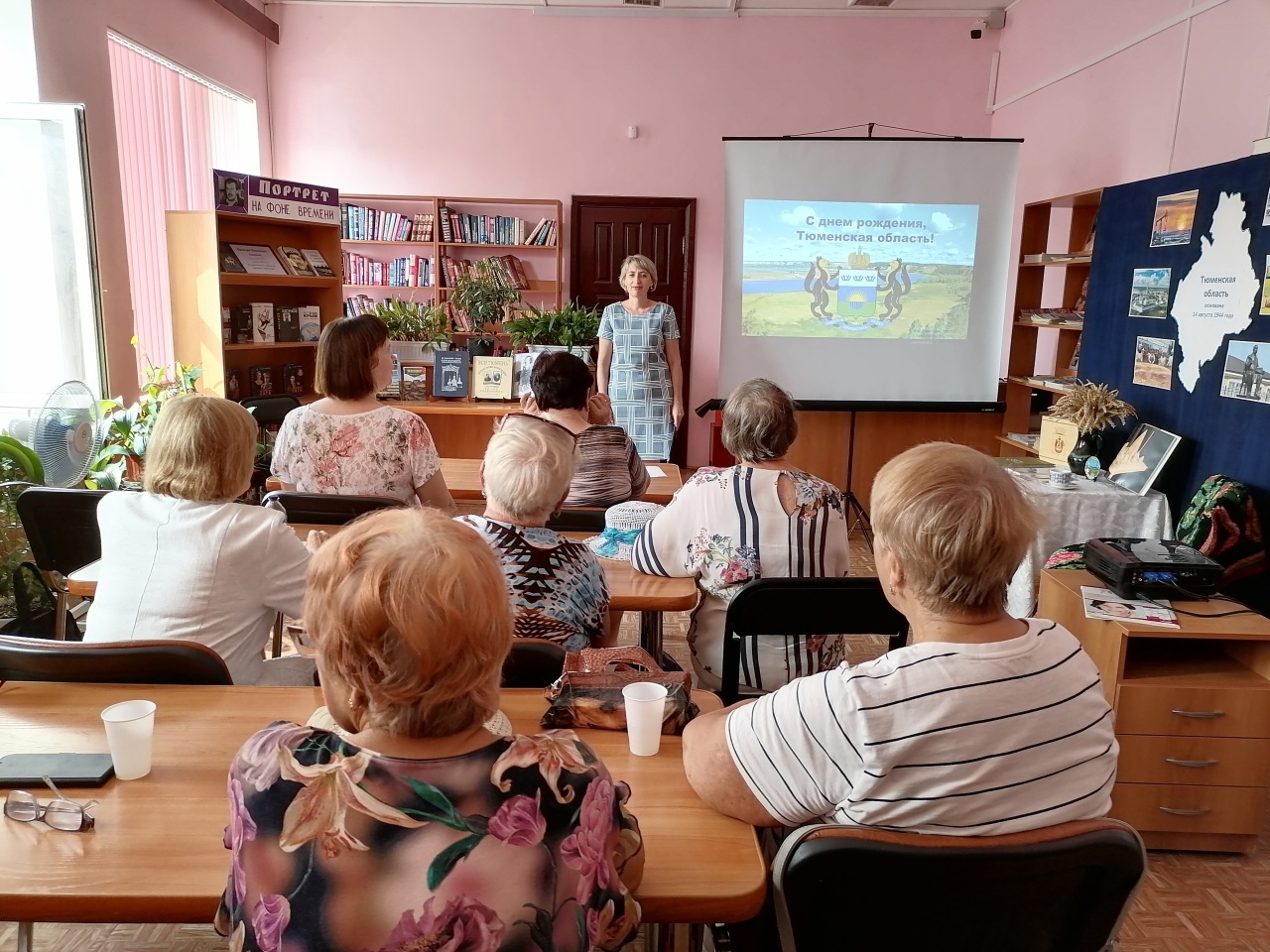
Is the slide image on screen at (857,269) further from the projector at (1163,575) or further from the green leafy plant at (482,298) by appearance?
the projector at (1163,575)

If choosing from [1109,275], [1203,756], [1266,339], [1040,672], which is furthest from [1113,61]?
[1040,672]

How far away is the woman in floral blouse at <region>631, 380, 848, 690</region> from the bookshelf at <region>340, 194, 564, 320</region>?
5066mm

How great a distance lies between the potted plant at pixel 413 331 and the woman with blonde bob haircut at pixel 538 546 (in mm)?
3822

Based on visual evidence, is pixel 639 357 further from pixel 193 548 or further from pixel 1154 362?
pixel 193 548

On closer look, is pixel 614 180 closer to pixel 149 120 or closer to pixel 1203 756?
pixel 149 120

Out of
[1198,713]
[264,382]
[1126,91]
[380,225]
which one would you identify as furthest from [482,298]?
[1198,713]

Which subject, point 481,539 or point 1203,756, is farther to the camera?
point 1203,756

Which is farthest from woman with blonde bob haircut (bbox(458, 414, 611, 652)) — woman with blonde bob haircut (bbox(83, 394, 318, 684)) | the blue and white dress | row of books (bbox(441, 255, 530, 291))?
row of books (bbox(441, 255, 530, 291))

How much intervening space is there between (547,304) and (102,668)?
5.91 meters

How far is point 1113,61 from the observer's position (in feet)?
16.3

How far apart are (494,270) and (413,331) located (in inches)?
50.9

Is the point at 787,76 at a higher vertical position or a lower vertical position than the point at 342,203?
higher

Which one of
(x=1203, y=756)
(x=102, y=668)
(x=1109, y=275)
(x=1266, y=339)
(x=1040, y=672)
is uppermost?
(x=1109, y=275)

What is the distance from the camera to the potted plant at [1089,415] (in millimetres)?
4008
